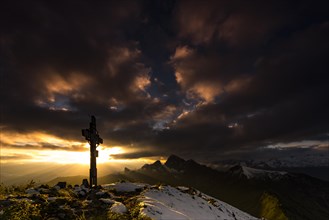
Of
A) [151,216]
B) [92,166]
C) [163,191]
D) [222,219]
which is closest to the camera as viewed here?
[151,216]

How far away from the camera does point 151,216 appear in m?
16.1

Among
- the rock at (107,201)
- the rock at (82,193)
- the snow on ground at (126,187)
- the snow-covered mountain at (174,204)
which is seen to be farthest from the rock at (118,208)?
the snow on ground at (126,187)

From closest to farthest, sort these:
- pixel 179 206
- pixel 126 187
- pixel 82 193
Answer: pixel 179 206 < pixel 82 193 < pixel 126 187

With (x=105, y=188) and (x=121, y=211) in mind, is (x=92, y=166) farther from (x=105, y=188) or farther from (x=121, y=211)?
(x=121, y=211)

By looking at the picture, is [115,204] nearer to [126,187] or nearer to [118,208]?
[118,208]

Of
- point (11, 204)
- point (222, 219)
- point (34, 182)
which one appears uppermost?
point (34, 182)

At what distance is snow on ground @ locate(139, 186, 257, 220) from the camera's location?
17.1 m

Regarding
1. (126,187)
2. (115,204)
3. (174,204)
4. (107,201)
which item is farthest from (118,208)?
(126,187)

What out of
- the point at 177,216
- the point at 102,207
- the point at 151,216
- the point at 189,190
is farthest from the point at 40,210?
the point at 189,190

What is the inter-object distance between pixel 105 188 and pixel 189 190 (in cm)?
730

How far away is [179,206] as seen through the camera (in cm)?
1978

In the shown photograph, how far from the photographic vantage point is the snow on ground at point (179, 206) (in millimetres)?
17062

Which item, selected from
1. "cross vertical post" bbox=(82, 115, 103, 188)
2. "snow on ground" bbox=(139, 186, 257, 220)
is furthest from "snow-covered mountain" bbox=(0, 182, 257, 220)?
"cross vertical post" bbox=(82, 115, 103, 188)

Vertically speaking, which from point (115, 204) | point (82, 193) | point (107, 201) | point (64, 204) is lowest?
point (115, 204)
